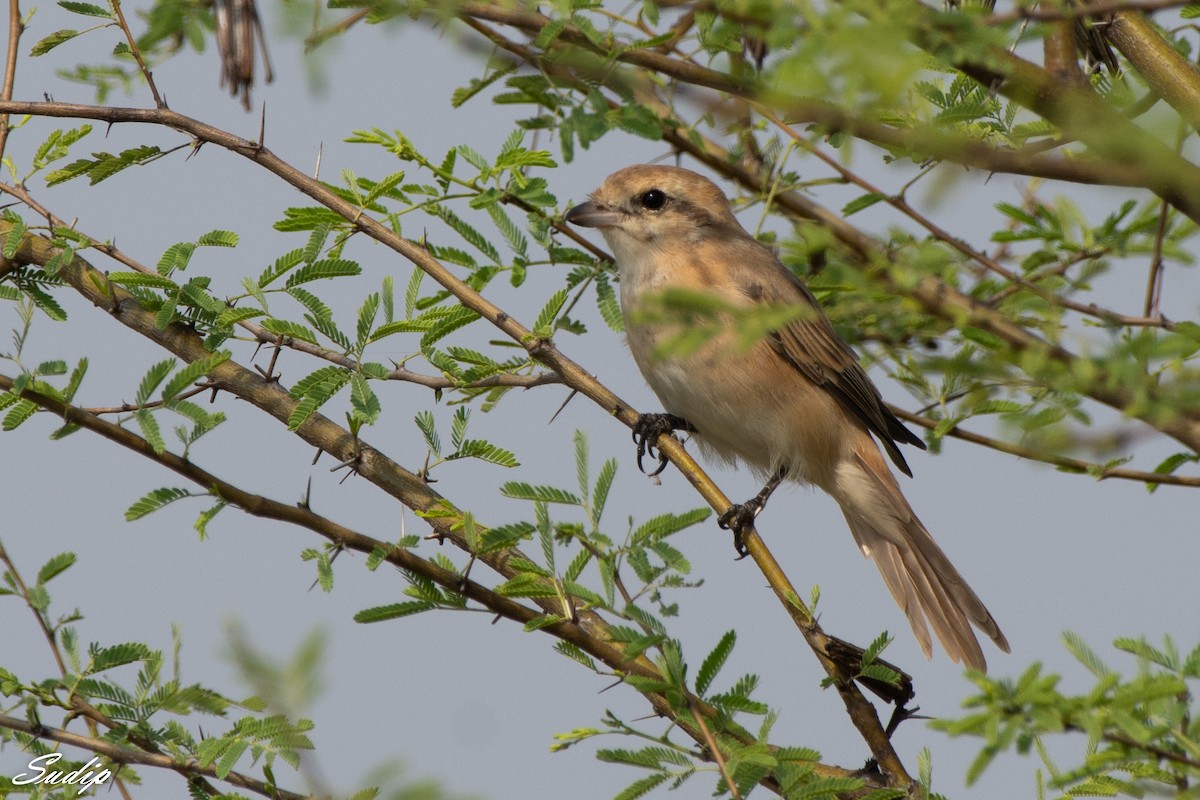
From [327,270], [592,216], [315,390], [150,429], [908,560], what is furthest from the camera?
[908,560]

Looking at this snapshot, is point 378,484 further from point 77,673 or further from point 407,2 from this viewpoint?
point 407,2

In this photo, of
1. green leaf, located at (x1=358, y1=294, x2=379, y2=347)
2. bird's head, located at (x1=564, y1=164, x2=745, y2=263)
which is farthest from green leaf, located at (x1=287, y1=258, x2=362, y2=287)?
bird's head, located at (x1=564, y1=164, x2=745, y2=263)

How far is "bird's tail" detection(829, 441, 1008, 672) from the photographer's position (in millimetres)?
5055

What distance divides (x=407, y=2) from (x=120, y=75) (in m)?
1.75

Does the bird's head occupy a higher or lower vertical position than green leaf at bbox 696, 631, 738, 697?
higher

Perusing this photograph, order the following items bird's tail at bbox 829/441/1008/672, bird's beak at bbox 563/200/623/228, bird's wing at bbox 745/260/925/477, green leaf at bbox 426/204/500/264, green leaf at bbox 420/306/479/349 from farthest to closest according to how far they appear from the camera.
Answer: bird's wing at bbox 745/260/925/477 → bird's tail at bbox 829/441/1008/672 → bird's beak at bbox 563/200/623/228 → green leaf at bbox 426/204/500/264 → green leaf at bbox 420/306/479/349

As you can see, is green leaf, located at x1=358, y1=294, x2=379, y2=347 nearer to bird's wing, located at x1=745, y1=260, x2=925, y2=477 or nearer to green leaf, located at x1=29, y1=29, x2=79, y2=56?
green leaf, located at x1=29, y1=29, x2=79, y2=56

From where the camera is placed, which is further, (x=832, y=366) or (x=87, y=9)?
(x=832, y=366)

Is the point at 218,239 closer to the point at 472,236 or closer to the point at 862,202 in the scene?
the point at 472,236

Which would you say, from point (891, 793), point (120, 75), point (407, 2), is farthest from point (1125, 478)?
point (120, 75)

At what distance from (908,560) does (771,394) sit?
0.96m

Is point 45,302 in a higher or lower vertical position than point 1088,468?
higher

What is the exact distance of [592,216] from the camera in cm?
507

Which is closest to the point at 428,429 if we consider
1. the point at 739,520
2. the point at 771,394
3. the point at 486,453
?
the point at 486,453
